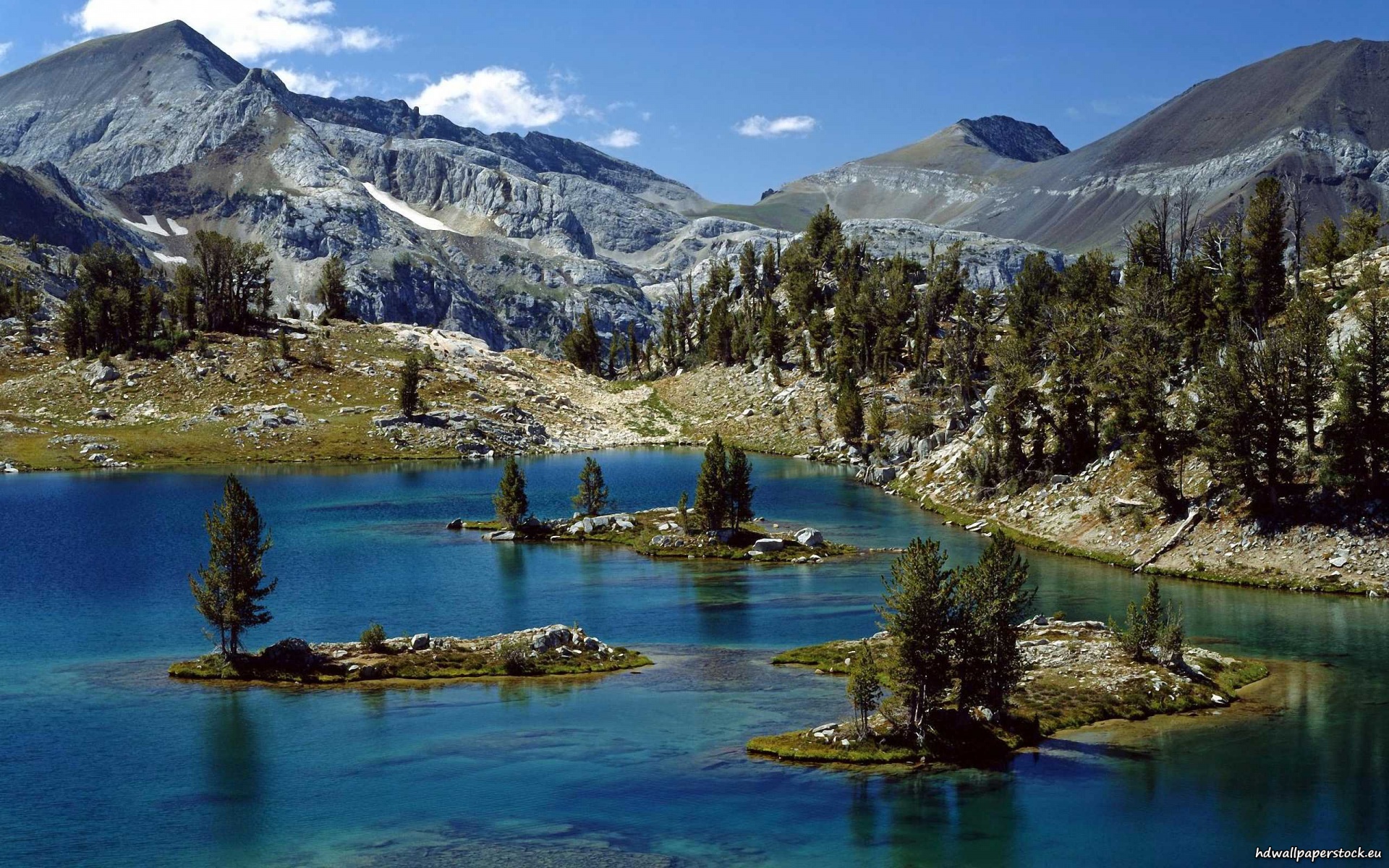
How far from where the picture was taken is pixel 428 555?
4122 inches

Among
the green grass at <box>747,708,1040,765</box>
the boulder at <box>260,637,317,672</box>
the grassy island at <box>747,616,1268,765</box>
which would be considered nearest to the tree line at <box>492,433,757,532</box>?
the grassy island at <box>747,616,1268,765</box>

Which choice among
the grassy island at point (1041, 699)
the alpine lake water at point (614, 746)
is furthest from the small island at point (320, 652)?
the grassy island at point (1041, 699)

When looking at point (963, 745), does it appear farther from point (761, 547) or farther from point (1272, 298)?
point (1272, 298)

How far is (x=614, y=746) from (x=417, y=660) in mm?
19254

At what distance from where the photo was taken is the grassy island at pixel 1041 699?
170ft

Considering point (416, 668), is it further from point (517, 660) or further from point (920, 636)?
point (920, 636)

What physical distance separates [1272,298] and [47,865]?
121 meters

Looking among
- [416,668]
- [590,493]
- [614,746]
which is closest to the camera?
[614,746]

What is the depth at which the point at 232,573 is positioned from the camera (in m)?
66.7

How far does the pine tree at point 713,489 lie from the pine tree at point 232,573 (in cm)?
4501

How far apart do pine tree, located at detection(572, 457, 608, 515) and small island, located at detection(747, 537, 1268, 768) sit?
61.9 metres

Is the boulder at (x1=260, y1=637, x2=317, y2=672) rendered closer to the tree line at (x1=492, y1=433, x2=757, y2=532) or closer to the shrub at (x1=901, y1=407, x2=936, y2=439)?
the tree line at (x1=492, y1=433, x2=757, y2=532)

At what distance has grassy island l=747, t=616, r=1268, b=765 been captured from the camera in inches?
2044

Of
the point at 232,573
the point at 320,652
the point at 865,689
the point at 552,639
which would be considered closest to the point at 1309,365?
the point at 865,689
